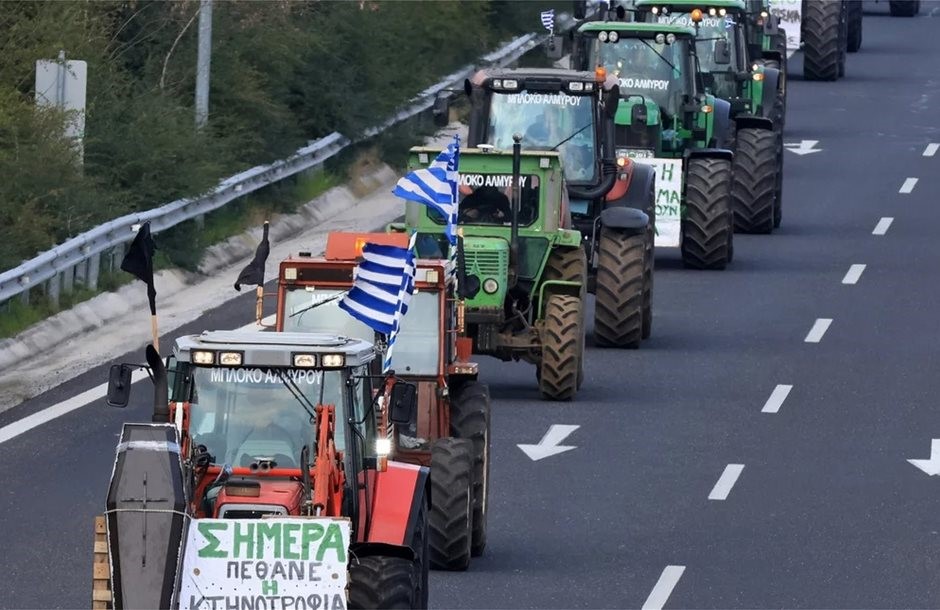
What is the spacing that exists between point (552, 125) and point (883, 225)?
1008 centimetres

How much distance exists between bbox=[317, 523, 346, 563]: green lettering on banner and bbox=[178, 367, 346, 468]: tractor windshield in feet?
2.91

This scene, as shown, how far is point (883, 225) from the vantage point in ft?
116

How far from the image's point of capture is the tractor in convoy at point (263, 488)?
12.5 m

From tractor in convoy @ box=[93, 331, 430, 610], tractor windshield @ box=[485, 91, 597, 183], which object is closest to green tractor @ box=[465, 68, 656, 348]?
tractor windshield @ box=[485, 91, 597, 183]

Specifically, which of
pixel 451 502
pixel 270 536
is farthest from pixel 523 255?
pixel 270 536

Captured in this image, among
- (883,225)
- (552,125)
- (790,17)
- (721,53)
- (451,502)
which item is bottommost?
(451,502)

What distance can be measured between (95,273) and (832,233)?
11756 mm

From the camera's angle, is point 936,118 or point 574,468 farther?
point 936,118

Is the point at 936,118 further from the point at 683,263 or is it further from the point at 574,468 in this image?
A: the point at 574,468

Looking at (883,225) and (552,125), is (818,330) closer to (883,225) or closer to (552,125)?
(552,125)

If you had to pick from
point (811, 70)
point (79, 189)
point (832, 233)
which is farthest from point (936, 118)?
point (79, 189)

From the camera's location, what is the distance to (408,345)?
62.5ft

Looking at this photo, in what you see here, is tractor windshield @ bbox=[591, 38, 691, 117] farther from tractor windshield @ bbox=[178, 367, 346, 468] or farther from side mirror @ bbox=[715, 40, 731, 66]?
tractor windshield @ bbox=[178, 367, 346, 468]

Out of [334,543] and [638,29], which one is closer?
[334,543]
